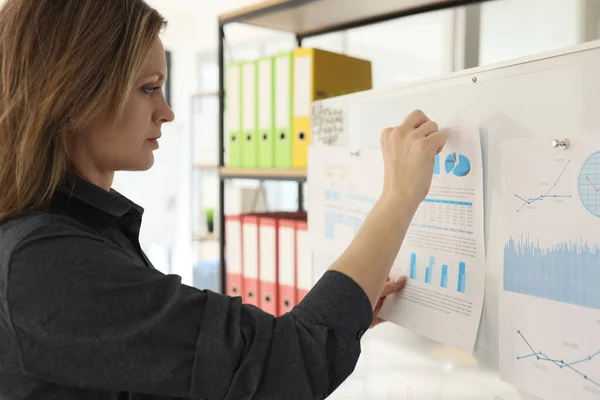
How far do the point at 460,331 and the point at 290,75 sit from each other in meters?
0.89

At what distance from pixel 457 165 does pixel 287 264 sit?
76 cm

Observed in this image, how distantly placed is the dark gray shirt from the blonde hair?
66 mm

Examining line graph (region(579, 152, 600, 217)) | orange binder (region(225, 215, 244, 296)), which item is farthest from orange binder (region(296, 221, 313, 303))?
line graph (region(579, 152, 600, 217))

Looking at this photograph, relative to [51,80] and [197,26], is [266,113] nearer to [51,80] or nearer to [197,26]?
[51,80]

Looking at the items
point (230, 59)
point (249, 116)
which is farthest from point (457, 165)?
point (230, 59)

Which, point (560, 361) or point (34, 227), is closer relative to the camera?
point (34, 227)

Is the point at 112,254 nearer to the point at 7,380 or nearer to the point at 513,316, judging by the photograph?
the point at 7,380

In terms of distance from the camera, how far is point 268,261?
163 cm

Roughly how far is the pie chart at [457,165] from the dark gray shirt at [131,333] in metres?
0.35

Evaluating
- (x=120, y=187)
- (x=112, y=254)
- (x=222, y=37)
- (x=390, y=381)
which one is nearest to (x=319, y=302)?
(x=112, y=254)

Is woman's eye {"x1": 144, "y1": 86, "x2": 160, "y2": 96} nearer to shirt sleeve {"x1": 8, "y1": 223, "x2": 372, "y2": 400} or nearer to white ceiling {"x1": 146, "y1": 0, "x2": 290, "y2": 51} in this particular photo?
shirt sleeve {"x1": 8, "y1": 223, "x2": 372, "y2": 400}

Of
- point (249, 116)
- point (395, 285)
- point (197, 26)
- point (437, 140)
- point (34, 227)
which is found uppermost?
point (197, 26)

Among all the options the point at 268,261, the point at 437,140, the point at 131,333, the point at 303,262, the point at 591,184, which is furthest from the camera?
the point at 268,261

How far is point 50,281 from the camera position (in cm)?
61
